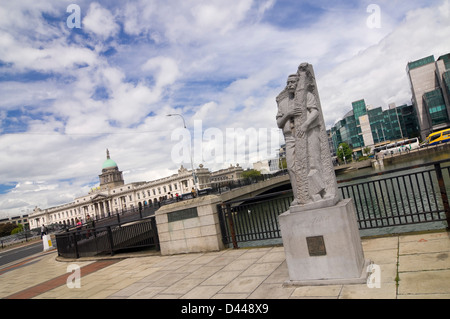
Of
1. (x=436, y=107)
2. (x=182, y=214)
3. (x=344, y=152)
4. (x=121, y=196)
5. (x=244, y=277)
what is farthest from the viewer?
(x=121, y=196)

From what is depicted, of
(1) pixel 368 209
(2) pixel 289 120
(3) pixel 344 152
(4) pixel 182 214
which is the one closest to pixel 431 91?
(3) pixel 344 152

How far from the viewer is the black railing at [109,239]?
10.7 m

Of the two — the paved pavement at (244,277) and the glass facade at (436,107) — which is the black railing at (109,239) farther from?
the glass facade at (436,107)

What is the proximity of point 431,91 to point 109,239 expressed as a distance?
3718 inches

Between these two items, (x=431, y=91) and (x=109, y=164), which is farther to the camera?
(x=109, y=164)

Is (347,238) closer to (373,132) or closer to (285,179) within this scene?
(285,179)

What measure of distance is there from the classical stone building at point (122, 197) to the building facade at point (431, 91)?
70.2 metres

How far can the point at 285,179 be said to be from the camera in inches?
1983

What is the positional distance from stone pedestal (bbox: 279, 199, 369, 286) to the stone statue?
241 mm

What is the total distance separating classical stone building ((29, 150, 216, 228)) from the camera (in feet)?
343

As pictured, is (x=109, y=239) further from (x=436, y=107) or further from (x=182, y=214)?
(x=436, y=107)

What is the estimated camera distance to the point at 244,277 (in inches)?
214

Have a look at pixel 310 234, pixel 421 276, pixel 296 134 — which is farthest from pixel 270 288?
pixel 296 134

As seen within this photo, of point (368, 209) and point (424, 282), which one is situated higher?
point (368, 209)
